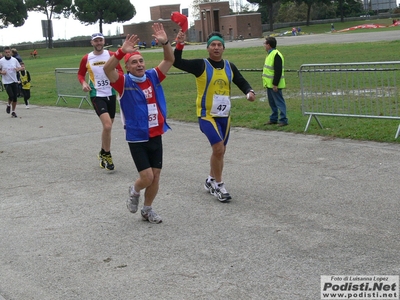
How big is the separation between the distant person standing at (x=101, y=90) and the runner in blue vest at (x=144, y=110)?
10.3 feet

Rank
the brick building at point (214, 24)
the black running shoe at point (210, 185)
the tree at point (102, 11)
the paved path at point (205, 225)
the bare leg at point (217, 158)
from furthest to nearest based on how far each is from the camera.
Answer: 1. the tree at point (102, 11)
2. the brick building at point (214, 24)
3. the black running shoe at point (210, 185)
4. the bare leg at point (217, 158)
5. the paved path at point (205, 225)

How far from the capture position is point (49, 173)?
9.97 meters

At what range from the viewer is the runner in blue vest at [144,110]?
264 inches

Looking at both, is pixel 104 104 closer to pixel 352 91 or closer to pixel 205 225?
pixel 205 225

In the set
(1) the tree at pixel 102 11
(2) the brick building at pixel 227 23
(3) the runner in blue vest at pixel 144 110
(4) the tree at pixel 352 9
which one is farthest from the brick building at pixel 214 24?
(3) the runner in blue vest at pixel 144 110

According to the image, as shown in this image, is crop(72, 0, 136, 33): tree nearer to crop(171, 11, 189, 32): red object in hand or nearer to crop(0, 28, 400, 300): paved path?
crop(0, 28, 400, 300): paved path

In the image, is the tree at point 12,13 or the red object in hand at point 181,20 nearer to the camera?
the red object in hand at point 181,20

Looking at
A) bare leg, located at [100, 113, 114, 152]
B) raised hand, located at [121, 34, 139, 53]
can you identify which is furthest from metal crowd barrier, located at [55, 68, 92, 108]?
raised hand, located at [121, 34, 139, 53]

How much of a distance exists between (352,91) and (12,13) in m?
96.4

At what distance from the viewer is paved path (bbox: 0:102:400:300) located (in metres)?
5.22

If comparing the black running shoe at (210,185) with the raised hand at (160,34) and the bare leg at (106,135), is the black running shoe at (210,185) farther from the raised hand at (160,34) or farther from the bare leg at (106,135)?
the bare leg at (106,135)

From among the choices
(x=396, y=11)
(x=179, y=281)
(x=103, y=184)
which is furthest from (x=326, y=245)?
(x=396, y=11)

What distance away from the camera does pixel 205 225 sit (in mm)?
6758

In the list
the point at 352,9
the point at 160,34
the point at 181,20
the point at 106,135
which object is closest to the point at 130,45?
the point at 160,34
